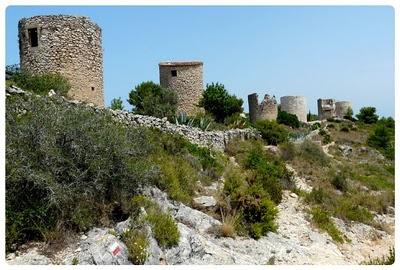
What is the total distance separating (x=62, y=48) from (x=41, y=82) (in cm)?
225

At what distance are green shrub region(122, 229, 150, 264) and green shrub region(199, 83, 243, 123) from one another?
840 inches

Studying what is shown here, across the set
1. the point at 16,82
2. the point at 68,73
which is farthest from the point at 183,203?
the point at 68,73

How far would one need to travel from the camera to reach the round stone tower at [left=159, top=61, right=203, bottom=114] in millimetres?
29250

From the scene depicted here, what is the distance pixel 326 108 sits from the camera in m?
47.8

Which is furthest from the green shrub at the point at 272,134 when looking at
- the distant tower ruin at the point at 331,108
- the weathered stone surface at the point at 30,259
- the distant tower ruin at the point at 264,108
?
the distant tower ruin at the point at 331,108

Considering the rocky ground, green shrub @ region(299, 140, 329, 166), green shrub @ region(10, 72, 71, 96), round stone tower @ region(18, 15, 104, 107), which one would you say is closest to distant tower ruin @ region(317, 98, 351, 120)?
green shrub @ region(299, 140, 329, 166)

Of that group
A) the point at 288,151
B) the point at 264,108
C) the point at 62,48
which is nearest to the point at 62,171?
the point at 62,48

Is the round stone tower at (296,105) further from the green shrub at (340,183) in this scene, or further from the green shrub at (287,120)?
the green shrub at (340,183)

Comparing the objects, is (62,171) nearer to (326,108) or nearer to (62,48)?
(62,48)

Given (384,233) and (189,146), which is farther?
(189,146)

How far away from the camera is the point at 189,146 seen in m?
14.2

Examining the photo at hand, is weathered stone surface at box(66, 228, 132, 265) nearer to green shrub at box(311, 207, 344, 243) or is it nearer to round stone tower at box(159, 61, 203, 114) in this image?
green shrub at box(311, 207, 344, 243)
